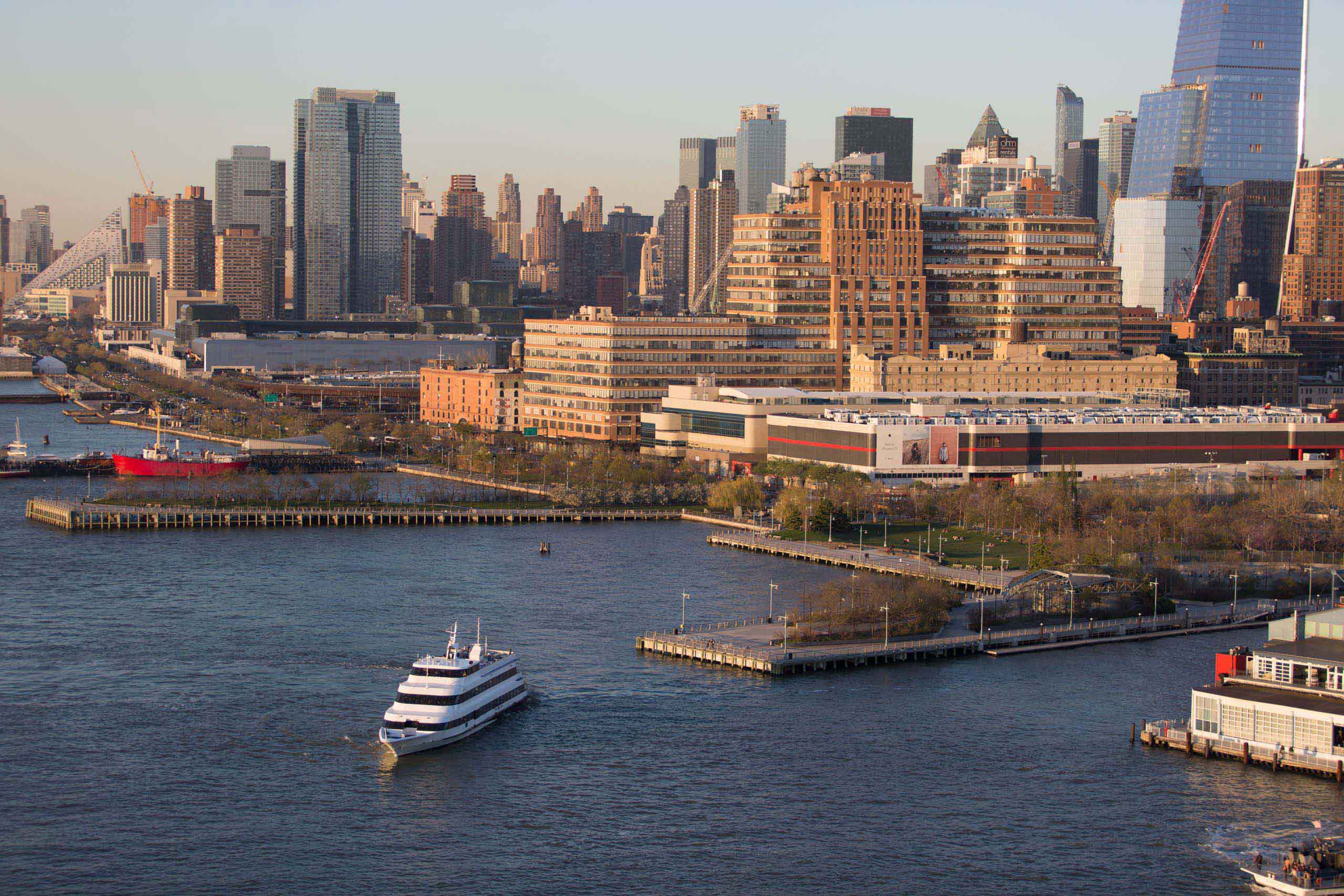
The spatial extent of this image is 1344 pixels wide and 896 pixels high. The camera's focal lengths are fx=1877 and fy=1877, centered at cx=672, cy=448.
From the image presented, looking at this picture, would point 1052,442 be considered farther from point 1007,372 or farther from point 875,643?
point 875,643

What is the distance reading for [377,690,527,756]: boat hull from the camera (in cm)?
5400

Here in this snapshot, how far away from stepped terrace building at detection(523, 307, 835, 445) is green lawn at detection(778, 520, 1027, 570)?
3908 cm

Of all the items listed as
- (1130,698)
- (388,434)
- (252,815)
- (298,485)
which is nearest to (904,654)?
(1130,698)

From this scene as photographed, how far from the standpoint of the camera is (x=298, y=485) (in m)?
113

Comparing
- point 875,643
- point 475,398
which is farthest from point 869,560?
point 475,398

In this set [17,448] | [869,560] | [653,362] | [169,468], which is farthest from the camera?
[653,362]

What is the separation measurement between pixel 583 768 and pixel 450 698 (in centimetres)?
521

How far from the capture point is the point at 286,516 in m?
105

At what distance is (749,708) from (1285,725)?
16.3 metres

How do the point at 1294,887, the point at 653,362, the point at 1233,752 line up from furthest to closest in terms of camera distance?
the point at 653,362, the point at 1233,752, the point at 1294,887

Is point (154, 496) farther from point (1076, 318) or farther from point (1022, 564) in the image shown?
point (1076, 318)

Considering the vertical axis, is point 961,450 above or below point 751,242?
below

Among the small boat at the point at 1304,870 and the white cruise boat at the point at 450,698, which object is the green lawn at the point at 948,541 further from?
the small boat at the point at 1304,870

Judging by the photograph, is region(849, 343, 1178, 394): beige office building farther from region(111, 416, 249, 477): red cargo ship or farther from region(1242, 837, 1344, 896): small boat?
region(1242, 837, 1344, 896): small boat
